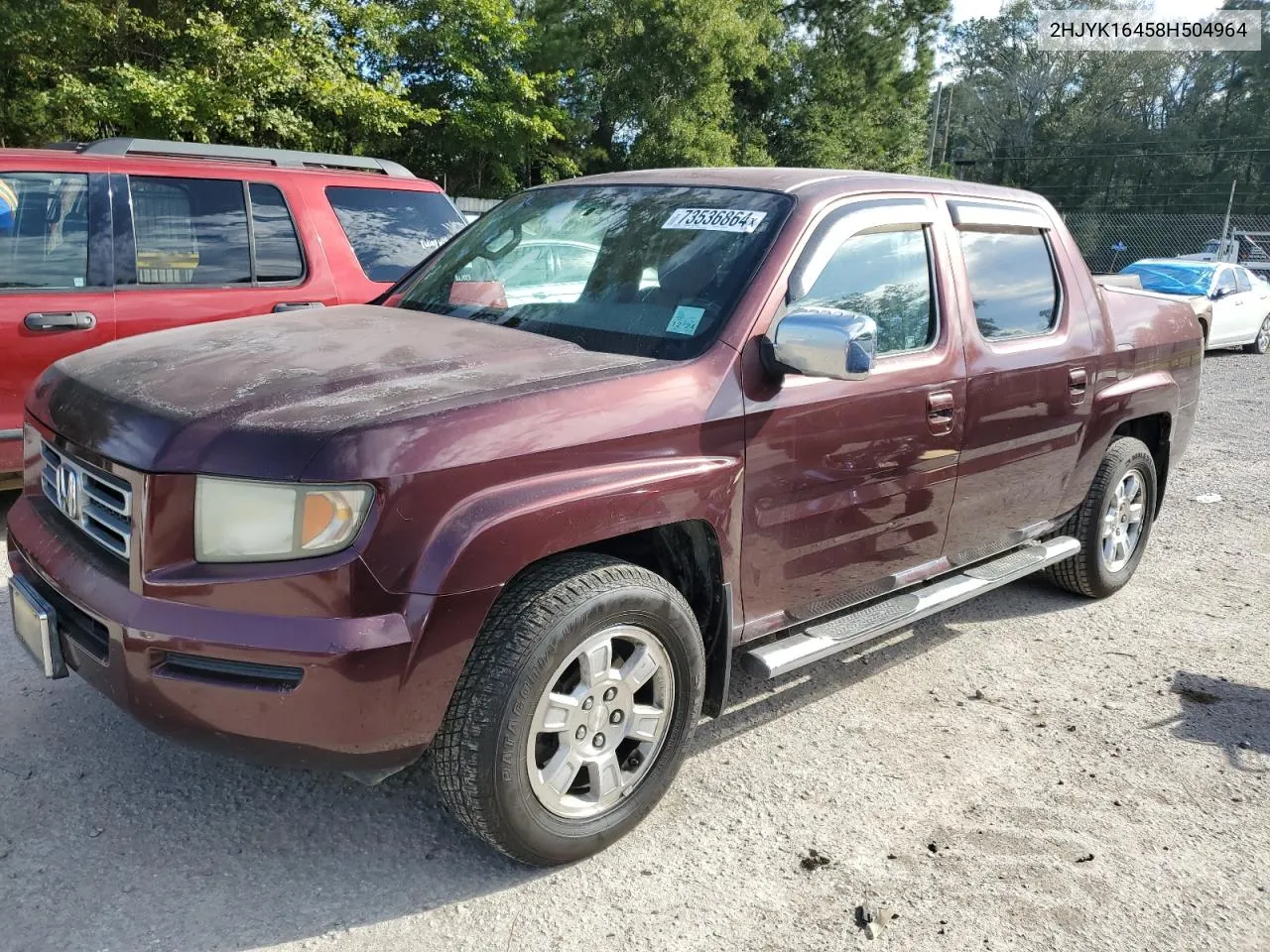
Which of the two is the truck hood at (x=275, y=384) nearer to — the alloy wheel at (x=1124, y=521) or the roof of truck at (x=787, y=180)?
the roof of truck at (x=787, y=180)

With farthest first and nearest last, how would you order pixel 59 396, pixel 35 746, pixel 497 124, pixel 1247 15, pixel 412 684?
1. pixel 1247 15
2. pixel 497 124
3. pixel 35 746
4. pixel 59 396
5. pixel 412 684

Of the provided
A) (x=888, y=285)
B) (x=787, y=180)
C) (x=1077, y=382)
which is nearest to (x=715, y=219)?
(x=787, y=180)

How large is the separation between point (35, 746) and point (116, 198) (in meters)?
3.10

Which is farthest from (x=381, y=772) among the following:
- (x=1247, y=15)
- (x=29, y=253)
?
(x=1247, y=15)

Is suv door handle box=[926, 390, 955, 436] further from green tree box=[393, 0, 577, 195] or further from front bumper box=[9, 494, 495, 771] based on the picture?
green tree box=[393, 0, 577, 195]

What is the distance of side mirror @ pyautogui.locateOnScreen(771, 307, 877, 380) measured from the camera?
2771 millimetres

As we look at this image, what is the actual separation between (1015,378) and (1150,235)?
4117 centimetres

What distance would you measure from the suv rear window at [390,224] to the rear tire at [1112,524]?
3811 millimetres

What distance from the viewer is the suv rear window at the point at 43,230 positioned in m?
4.93

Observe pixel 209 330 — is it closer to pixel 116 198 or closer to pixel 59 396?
pixel 59 396

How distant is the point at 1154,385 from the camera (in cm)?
482

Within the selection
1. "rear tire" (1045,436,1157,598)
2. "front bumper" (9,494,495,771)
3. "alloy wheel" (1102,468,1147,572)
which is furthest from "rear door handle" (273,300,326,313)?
"alloy wheel" (1102,468,1147,572)

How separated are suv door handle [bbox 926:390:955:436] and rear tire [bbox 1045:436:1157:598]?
57.8 inches

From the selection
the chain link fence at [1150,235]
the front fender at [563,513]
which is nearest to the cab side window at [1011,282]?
the front fender at [563,513]
